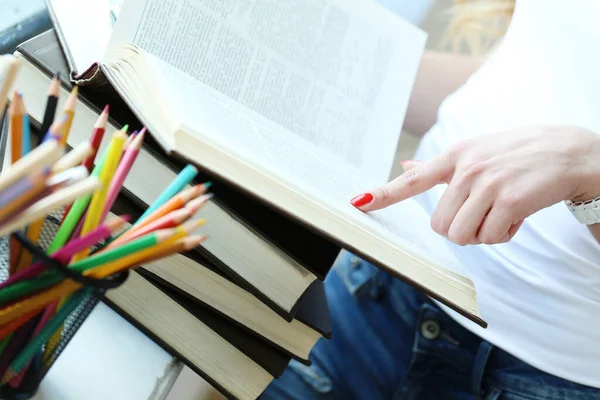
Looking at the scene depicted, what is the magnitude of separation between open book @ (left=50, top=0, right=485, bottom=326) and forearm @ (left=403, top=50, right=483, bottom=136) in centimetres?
8

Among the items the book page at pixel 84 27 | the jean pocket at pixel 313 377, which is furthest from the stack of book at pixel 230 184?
the jean pocket at pixel 313 377

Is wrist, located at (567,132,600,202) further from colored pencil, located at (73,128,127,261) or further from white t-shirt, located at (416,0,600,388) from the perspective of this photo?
colored pencil, located at (73,128,127,261)

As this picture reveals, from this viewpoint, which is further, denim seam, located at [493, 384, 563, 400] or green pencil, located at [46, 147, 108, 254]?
denim seam, located at [493, 384, 563, 400]

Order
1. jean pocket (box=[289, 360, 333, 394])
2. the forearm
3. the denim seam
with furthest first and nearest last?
1. the forearm
2. jean pocket (box=[289, 360, 333, 394])
3. the denim seam

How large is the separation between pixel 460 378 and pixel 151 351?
39 centimetres

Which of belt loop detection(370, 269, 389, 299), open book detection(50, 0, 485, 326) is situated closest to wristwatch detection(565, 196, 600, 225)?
open book detection(50, 0, 485, 326)

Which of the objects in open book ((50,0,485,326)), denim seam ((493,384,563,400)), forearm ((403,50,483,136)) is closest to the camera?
open book ((50,0,485,326))

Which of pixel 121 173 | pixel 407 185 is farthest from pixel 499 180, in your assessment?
pixel 121 173

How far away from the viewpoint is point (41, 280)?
25 centimetres

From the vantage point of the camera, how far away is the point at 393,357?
70cm

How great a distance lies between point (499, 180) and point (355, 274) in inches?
13.1

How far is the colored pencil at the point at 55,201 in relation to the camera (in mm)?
210

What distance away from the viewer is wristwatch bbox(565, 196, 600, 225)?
1.59 ft

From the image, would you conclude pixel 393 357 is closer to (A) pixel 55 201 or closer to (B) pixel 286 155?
(B) pixel 286 155
